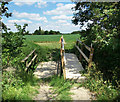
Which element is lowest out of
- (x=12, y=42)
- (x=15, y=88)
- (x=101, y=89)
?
(x=101, y=89)

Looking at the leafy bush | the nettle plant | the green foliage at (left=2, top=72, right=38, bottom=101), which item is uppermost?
the nettle plant

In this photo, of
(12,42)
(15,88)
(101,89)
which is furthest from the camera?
(12,42)

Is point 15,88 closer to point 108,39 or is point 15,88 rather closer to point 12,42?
point 12,42

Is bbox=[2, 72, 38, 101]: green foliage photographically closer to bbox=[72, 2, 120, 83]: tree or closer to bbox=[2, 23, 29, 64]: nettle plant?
bbox=[2, 23, 29, 64]: nettle plant

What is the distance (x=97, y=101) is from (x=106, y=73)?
7.14ft

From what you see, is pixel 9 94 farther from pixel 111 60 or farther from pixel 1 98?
pixel 111 60

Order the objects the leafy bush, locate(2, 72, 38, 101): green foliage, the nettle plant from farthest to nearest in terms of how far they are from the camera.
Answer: the nettle plant < the leafy bush < locate(2, 72, 38, 101): green foliage

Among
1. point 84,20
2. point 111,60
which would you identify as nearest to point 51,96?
point 111,60

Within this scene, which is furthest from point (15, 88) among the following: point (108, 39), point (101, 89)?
point (108, 39)

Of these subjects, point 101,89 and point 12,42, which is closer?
point 101,89

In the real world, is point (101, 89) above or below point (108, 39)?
below

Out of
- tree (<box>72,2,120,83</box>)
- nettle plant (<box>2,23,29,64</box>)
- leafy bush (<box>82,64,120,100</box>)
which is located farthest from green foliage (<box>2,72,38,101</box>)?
tree (<box>72,2,120,83</box>)

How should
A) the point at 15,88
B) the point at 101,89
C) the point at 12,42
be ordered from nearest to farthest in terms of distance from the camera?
the point at 15,88, the point at 101,89, the point at 12,42

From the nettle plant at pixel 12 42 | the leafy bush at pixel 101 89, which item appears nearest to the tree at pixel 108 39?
the leafy bush at pixel 101 89
